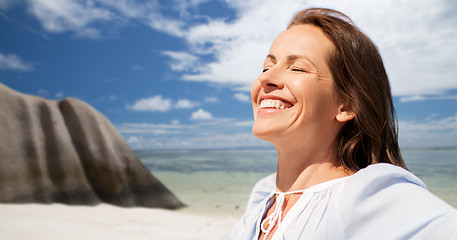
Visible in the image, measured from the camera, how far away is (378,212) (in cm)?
105

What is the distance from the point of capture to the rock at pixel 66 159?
7062 millimetres

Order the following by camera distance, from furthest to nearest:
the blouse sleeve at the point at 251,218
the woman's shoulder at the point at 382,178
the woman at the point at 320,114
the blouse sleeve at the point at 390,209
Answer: the blouse sleeve at the point at 251,218 → the woman at the point at 320,114 → the woman's shoulder at the point at 382,178 → the blouse sleeve at the point at 390,209

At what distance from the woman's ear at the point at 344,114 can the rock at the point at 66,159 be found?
7081mm

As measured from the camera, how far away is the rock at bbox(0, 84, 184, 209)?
278 inches

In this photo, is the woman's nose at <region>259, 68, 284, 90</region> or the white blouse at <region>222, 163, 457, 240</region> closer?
the white blouse at <region>222, 163, 457, 240</region>

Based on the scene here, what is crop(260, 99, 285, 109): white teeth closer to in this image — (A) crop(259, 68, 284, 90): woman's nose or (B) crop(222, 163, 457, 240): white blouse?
(A) crop(259, 68, 284, 90): woman's nose

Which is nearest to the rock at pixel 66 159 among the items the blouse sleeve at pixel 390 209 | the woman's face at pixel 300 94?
the woman's face at pixel 300 94

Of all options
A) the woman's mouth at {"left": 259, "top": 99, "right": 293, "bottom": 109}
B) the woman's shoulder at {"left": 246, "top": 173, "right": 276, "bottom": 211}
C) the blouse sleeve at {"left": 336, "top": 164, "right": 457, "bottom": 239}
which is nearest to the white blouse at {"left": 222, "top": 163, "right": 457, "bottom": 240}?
the blouse sleeve at {"left": 336, "top": 164, "right": 457, "bottom": 239}

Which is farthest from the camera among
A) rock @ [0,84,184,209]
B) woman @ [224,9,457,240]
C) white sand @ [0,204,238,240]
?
rock @ [0,84,184,209]

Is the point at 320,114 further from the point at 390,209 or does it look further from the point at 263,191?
the point at 263,191

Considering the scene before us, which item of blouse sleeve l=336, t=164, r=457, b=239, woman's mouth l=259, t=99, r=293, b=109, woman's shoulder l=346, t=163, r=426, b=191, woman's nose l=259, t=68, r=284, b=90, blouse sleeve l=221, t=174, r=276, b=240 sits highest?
woman's nose l=259, t=68, r=284, b=90

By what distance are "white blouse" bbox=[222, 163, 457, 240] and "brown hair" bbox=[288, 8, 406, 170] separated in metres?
0.32

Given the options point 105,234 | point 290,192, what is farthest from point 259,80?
point 105,234

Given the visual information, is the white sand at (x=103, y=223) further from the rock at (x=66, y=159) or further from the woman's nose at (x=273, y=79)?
the woman's nose at (x=273, y=79)
